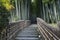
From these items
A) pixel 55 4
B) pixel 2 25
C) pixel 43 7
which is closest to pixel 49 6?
pixel 43 7

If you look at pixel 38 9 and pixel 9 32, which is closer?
pixel 9 32

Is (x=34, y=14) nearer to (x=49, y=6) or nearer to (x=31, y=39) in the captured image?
(x=49, y=6)

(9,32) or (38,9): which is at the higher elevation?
(38,9)

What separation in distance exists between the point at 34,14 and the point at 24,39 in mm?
22351

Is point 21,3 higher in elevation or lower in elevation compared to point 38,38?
higher

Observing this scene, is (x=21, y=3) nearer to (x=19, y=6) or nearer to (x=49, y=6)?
(x=19, y=6)

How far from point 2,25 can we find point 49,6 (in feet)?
72.9

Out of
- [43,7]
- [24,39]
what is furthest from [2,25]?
[43,7]

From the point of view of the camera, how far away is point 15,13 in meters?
27.7

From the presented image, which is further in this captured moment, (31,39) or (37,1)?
(37,1)

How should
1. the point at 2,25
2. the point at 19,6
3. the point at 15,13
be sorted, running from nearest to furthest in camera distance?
the point at 2,25 → the point at 19,6 → the point at 15,13

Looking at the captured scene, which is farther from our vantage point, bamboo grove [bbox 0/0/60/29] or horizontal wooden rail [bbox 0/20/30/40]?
bamboo grove [bbox 0/0/60/29]

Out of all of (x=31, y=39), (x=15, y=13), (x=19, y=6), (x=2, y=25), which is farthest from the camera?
(x=15, y=13)

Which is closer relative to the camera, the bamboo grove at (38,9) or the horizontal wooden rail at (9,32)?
the horizontal wooden rail at (9,32)
